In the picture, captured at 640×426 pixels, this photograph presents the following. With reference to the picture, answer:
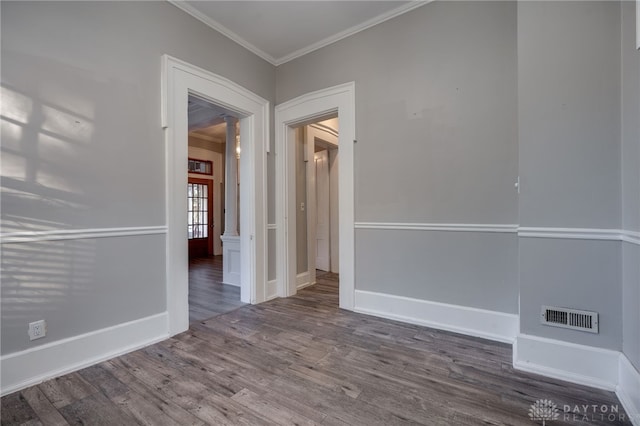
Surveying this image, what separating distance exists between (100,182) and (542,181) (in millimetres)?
3105

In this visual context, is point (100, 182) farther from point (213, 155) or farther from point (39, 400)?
point (213, 155)

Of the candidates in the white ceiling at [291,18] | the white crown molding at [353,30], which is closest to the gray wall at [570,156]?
the white crown molding at [353,30]

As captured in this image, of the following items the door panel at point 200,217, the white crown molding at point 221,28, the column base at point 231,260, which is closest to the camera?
the white crown molding at point 221,28

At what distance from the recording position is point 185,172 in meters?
2.60

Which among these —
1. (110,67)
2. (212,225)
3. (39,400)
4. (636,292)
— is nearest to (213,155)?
(212,225)

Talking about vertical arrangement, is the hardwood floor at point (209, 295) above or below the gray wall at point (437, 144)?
below

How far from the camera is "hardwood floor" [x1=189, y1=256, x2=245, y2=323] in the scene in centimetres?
306

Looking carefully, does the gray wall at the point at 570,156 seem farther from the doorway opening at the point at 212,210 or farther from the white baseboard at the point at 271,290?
the doorway opening at the point at 212,210

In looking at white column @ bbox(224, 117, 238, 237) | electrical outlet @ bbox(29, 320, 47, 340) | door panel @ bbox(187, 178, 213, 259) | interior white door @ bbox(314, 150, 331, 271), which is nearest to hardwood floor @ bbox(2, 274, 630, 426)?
electrical outlet @ bbox(29, 320, 47, 340)

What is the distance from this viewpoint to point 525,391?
1657mm

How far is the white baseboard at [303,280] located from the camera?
3.92 m

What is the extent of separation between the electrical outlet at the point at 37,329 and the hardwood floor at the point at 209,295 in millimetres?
1127

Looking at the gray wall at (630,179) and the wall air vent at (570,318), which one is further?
the wall air vent at (570,318)

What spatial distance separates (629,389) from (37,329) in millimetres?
3485
